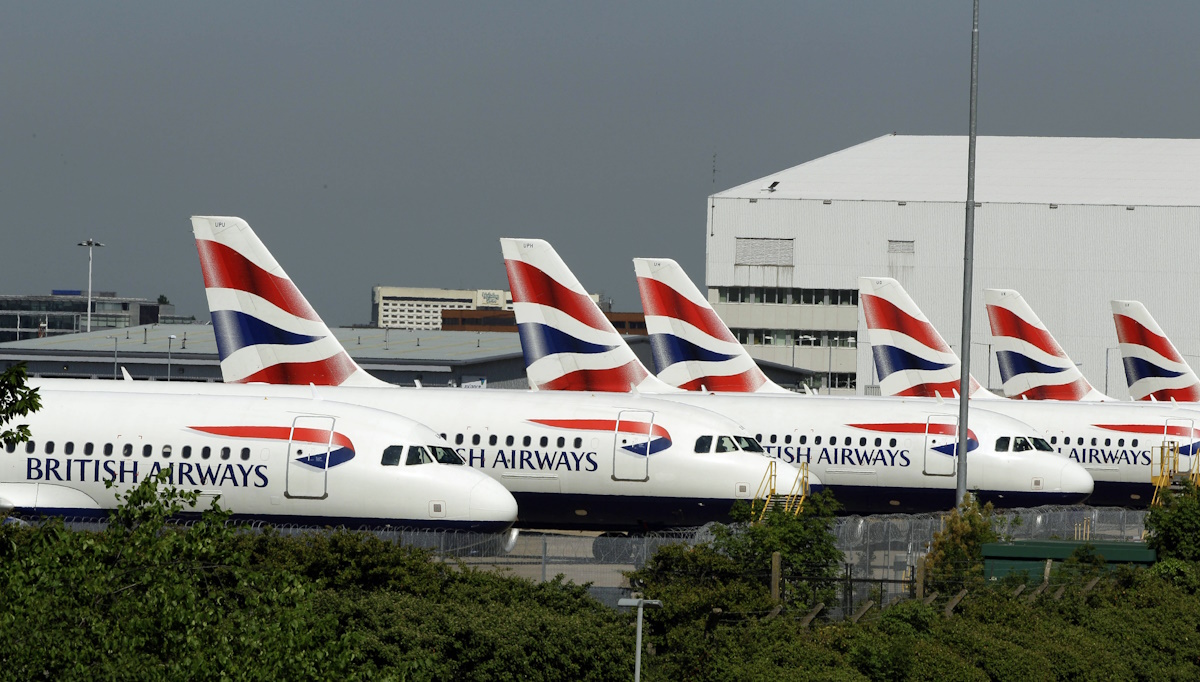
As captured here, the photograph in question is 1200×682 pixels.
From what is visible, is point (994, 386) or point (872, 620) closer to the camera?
point (872, 620)

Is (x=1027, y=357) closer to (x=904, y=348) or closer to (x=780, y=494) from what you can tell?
(x=904, y=348)

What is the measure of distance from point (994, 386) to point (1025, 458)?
77.6m

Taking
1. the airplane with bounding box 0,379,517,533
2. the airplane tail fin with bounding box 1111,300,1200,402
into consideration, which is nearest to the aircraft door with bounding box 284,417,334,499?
the airplane with bounding box 0,379,517,533

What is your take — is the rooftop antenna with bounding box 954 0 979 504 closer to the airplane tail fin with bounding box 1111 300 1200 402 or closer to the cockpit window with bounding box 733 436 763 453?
the cockpit window with bounding box 733 436 763 453

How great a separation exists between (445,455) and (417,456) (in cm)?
90

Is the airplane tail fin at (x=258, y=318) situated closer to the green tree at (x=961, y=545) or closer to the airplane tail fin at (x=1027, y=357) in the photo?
the green tree at (x=961, y=545)

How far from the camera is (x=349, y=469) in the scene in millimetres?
34562

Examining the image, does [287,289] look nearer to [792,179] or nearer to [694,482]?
[694,482]

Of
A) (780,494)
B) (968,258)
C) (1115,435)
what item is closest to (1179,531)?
(968,258)

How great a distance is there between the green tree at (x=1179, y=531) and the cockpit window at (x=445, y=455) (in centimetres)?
1621

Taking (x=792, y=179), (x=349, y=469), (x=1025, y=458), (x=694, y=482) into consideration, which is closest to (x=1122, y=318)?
(x=1025, y=458)

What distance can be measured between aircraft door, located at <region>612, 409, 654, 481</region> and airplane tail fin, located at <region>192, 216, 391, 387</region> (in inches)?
390

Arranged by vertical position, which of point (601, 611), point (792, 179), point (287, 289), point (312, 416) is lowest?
point (601, 611)

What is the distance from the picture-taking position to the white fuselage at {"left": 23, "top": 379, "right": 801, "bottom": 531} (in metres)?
40.2
